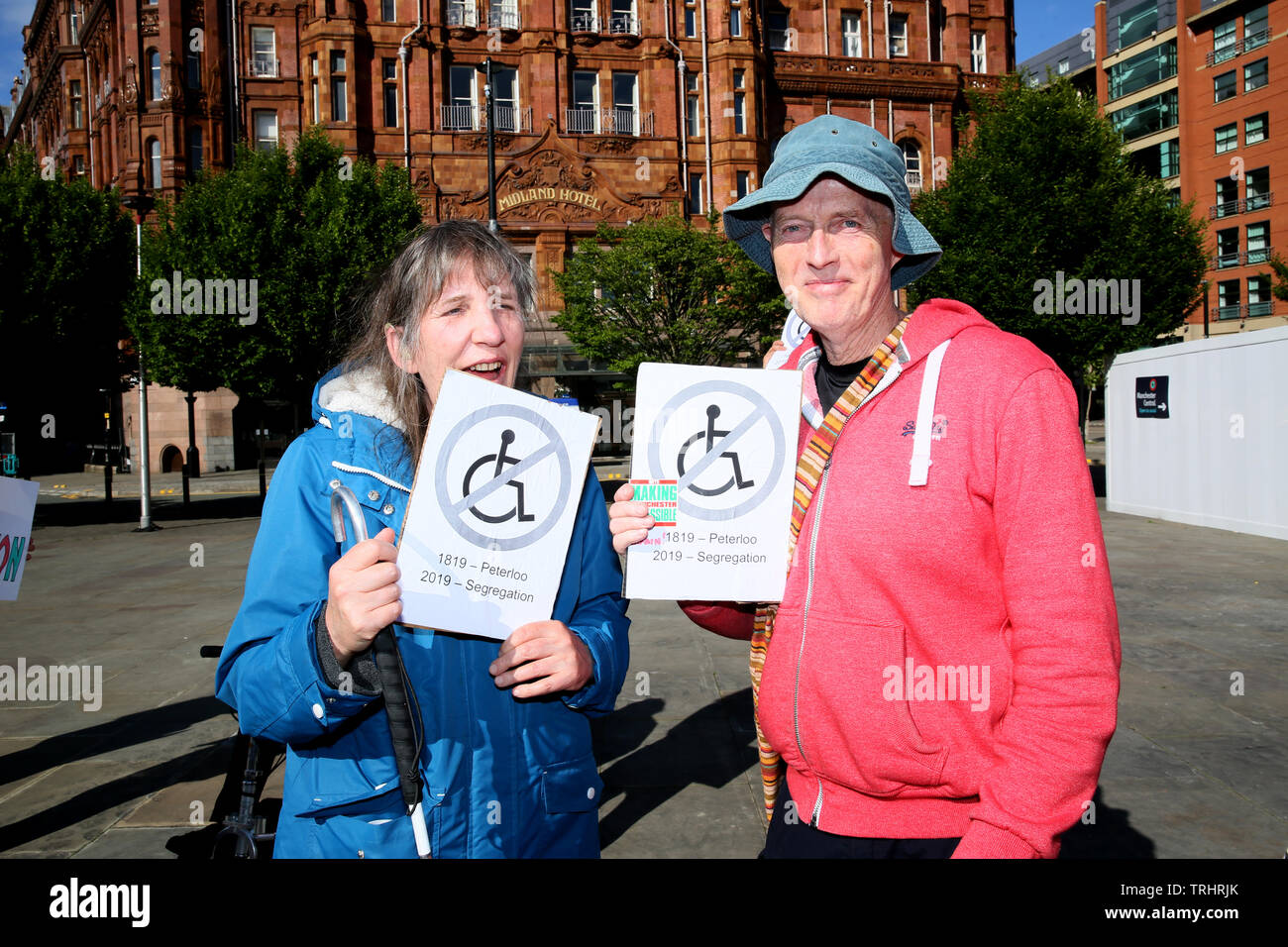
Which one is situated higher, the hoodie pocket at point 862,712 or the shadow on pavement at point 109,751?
the hoodie pocket at point 862,712

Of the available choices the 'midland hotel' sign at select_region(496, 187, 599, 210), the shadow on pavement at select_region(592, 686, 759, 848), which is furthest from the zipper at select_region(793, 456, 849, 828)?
the 'midland hotel' sign at select_region(496, 187, 599, 210)

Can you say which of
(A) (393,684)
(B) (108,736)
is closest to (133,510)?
(B) (108,736)

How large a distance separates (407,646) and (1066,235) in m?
22.3

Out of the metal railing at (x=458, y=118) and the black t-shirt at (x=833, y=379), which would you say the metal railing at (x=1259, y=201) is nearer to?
the metal railing at (x=458, y=118)

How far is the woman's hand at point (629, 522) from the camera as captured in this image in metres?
1.92

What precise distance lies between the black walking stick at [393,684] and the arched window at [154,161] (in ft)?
144

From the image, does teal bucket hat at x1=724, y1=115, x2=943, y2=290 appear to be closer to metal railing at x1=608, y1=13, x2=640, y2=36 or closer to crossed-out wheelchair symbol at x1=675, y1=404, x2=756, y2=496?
crossed-out wheelchair symbol at x1=675, y1=404, x2=756, y2=496

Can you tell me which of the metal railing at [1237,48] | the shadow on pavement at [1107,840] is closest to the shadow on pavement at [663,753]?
the shadow on pavement at [1107,840]

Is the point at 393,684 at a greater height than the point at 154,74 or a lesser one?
lesser

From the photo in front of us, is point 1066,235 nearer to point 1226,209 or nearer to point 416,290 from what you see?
point 416,290

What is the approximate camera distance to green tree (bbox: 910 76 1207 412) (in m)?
20.7

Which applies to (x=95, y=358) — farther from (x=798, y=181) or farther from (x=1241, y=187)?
(x=1241, y=187)

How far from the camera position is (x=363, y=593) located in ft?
5.41
